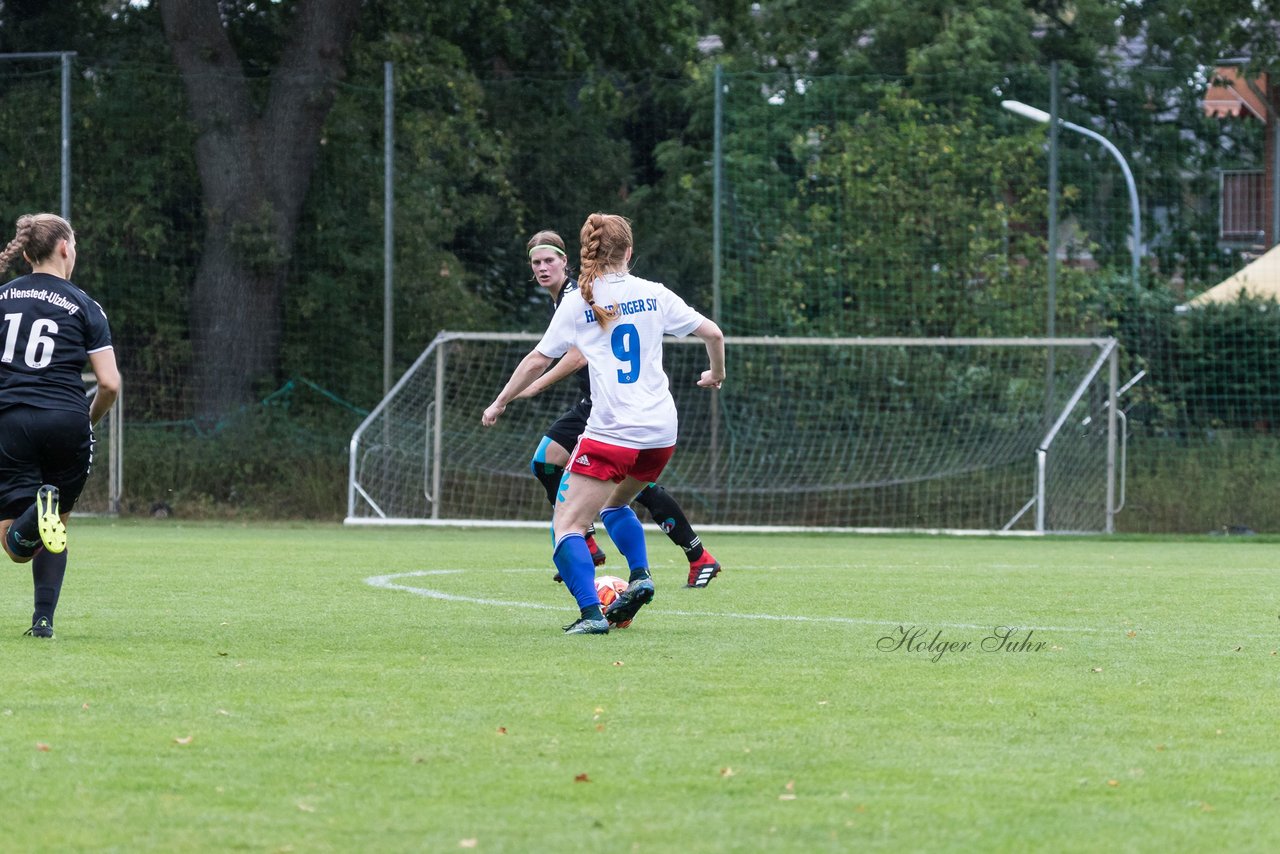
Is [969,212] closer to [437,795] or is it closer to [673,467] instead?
[673,467]

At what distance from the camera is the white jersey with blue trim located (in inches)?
312

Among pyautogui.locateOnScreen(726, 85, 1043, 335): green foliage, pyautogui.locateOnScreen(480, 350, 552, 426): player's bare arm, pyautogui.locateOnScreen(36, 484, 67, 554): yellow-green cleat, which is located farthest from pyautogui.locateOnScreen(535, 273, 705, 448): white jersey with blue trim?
pyautogui.locateOnScreen(726, 85, 1043, 335): green foliage

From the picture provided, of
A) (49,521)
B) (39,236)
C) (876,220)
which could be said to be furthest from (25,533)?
(876,220)

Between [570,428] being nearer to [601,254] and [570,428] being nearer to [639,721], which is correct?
[601,254]

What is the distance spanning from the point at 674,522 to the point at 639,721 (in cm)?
529

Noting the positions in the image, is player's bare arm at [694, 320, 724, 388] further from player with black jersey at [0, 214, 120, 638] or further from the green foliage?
the green foliage

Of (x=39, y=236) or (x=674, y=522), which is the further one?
(x=674, y=522)

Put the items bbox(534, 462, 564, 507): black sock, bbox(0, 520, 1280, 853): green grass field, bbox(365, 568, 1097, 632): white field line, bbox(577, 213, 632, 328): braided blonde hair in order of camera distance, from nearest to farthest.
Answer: bbox(0, 520, 1280, 853): green grass field → bbox(577, 213, 632, 328): braided blonde hair → bbox(365, 568, 1097, 632): white field line → bbox(534, 462, 564, 507): black sock

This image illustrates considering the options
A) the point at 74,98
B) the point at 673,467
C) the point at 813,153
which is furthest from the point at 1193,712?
the point at 74,98

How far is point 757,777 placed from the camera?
4676mm

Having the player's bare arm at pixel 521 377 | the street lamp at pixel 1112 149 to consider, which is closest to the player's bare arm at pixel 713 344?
the player's bare arm at pixel 521 377

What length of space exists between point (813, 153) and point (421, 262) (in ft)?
14.2

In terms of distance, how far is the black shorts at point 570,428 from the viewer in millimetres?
11125

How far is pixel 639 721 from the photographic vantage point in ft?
18.1
